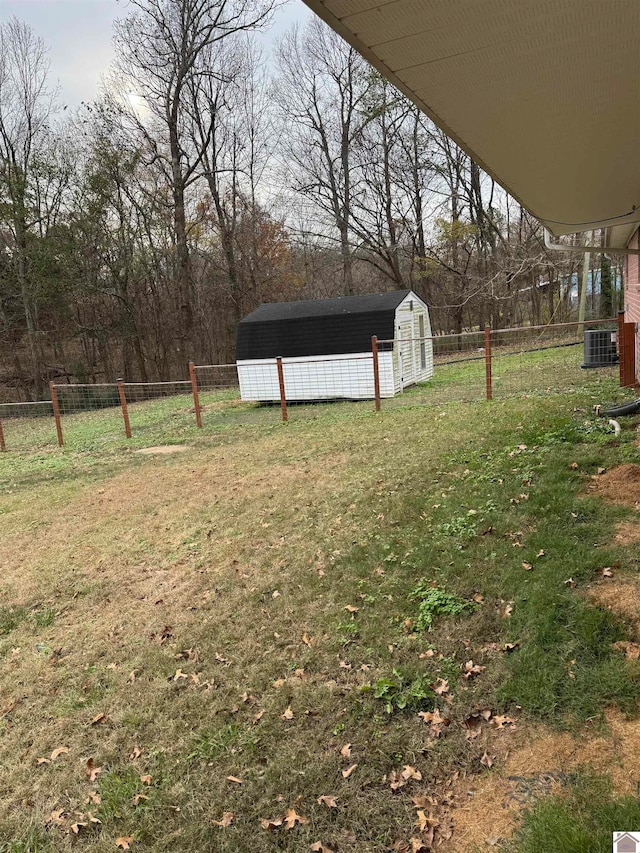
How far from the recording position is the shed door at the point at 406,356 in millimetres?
12469

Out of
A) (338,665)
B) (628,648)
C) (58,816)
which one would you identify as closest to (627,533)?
(628,648)

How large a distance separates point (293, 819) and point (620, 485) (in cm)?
347

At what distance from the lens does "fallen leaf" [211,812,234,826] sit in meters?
2.23

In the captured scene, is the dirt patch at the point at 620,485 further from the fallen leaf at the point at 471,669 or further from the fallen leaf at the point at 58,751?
the fallen leaf at the point at 58,751

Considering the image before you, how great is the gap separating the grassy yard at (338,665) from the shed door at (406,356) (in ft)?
21.7

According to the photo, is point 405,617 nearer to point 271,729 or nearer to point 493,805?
point 271,729

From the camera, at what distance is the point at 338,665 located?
3.08 meters

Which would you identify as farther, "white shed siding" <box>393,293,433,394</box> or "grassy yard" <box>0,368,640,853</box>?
"white shed siding" <box>393,293,433,394</box>

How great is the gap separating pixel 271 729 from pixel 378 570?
1.52 meters

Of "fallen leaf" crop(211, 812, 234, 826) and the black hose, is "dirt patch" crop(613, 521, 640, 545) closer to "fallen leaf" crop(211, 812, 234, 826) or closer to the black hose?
"fallen leaf" crop(211, 812, 234, 826)

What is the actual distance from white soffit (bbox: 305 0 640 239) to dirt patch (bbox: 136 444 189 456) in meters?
6.90

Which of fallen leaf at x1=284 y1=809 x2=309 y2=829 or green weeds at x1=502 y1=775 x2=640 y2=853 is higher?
green weeds at x1=502 y1=775 x2=640 y2=853

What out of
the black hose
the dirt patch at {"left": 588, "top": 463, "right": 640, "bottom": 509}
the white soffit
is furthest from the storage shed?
the white soffit

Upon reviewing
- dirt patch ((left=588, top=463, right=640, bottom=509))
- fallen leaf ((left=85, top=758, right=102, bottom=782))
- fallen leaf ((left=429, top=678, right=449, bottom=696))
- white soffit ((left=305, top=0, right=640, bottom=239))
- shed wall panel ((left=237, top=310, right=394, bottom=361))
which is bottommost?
fallen leaf ((left=85, top=758, right=102, bottom=782))
